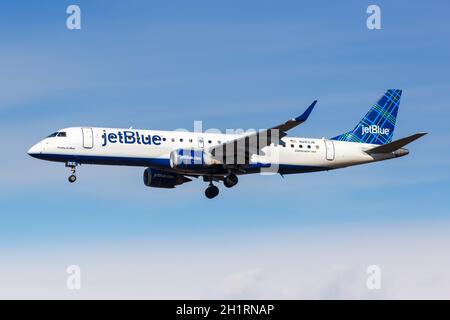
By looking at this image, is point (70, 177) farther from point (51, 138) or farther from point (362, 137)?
point (362, 137)

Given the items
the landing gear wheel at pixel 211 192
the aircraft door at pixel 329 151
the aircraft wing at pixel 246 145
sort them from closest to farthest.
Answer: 1. the aircraft wing at pixel 246 145
2. the landing gear wheel at pixel 211 192
3. the aircraft door at pixel 329 151

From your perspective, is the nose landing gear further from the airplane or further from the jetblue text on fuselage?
the jetblue text on fuselage

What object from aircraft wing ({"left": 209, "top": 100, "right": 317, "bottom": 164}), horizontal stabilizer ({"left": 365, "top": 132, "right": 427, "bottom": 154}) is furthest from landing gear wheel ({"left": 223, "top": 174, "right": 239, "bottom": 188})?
horizontal stabilizer ({"left": 365, "top": 132, "right": 427, "bottom": 154})

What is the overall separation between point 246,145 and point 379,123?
14.3 meters

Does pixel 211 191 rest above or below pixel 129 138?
below

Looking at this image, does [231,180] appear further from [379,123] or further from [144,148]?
[379,123]

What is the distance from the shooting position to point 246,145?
6012cm

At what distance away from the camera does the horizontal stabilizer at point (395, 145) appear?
60256 mm

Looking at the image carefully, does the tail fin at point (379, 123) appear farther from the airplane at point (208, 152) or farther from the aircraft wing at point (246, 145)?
the aircraft wing at point (246, 145)

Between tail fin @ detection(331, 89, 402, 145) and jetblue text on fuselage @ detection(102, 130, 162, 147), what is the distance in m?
14.3

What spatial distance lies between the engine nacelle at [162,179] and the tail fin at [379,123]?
11.6 m

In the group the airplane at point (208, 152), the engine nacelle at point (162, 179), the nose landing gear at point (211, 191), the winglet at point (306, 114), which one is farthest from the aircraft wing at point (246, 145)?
the engine nacelle at point (162, 179)

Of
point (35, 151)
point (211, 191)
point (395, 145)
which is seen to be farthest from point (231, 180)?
point (35, 151)

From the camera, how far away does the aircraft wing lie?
57938mm
